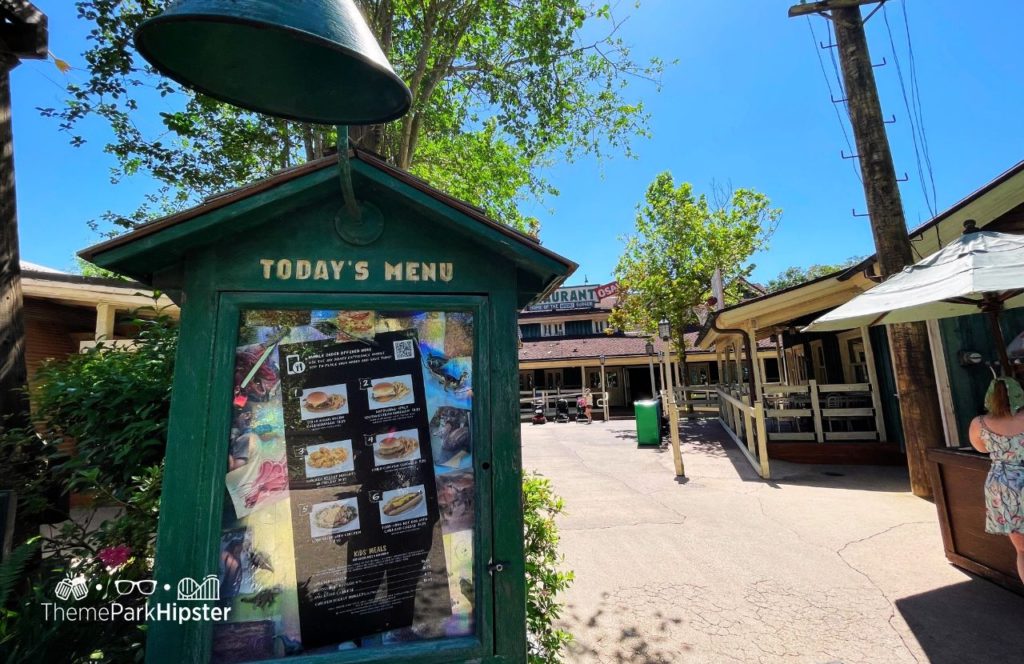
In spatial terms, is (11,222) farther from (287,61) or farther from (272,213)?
(287,61)

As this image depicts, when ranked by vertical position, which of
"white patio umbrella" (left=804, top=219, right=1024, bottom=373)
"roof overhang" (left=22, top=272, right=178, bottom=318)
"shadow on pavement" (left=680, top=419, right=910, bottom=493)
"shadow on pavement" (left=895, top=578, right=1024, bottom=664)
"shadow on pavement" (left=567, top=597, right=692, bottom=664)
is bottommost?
"shadow on pavement" (left=680, top=419, right=910, bottom=493)

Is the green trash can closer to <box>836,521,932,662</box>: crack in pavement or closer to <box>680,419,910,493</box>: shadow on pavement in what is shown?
<box>680,419,910,493</box>: shadow on pavement

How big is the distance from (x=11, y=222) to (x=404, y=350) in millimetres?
4149

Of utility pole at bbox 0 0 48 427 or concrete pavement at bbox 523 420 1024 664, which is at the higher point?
utility pole at bbox 0 0 48 427

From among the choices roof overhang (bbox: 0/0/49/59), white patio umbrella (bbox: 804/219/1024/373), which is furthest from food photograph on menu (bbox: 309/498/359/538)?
roof overhang (bbox: 0/0/49/59)

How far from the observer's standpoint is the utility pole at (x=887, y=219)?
19.5ft

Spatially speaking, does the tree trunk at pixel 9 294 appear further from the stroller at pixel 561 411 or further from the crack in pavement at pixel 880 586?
the stroller at pixel 561 411

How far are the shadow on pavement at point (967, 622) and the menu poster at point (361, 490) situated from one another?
3506 millimetres

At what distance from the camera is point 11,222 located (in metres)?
3.71

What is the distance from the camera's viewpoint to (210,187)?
9180 millimetres

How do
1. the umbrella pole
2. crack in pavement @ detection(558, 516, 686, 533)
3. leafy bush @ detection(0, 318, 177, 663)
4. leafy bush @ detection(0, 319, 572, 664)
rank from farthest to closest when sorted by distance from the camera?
crack in pavement @ detection(558, 516, 686, 533) → the umbrella pole → leafy bush @ detection(0, 318, 177, 663) → leafy bush @ detection(0, 319, 572, 664)

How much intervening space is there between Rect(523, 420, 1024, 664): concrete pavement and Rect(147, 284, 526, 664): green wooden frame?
160cm

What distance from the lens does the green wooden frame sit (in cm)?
187

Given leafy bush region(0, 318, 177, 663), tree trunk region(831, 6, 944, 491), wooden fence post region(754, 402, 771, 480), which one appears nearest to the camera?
leafy bush region(0, 318, 177, 663)
